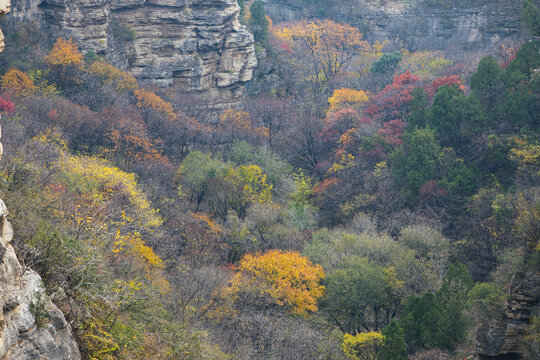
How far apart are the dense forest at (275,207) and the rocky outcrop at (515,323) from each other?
344mm

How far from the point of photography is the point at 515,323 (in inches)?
781

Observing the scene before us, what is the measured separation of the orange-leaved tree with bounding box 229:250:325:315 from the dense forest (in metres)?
0.11

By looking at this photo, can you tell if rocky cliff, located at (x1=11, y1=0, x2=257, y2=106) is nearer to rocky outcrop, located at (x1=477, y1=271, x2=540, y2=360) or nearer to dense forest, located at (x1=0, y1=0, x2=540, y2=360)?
dense forest, located at (x1=0, y1=0, x2=540, y2=360)

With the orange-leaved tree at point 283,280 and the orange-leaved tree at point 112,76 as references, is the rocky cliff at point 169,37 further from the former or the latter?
the orange-leaved tree at point 283,280

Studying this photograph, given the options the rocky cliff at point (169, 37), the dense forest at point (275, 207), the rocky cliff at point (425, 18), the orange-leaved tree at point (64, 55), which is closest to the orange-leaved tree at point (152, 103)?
the dense forest at point (275, 207)

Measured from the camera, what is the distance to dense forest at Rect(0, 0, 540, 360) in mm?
20023

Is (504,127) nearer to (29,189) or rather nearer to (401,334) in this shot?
(401,334)

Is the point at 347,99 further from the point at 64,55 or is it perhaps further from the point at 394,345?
the point at 394,345

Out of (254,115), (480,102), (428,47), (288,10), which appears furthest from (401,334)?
(288,10)

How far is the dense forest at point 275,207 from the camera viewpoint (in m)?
20.0

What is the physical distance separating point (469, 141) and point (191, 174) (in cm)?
2019

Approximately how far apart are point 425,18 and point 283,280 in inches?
2240

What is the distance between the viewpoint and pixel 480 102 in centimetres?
4184

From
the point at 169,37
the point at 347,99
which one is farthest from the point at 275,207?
the point at 169,37
